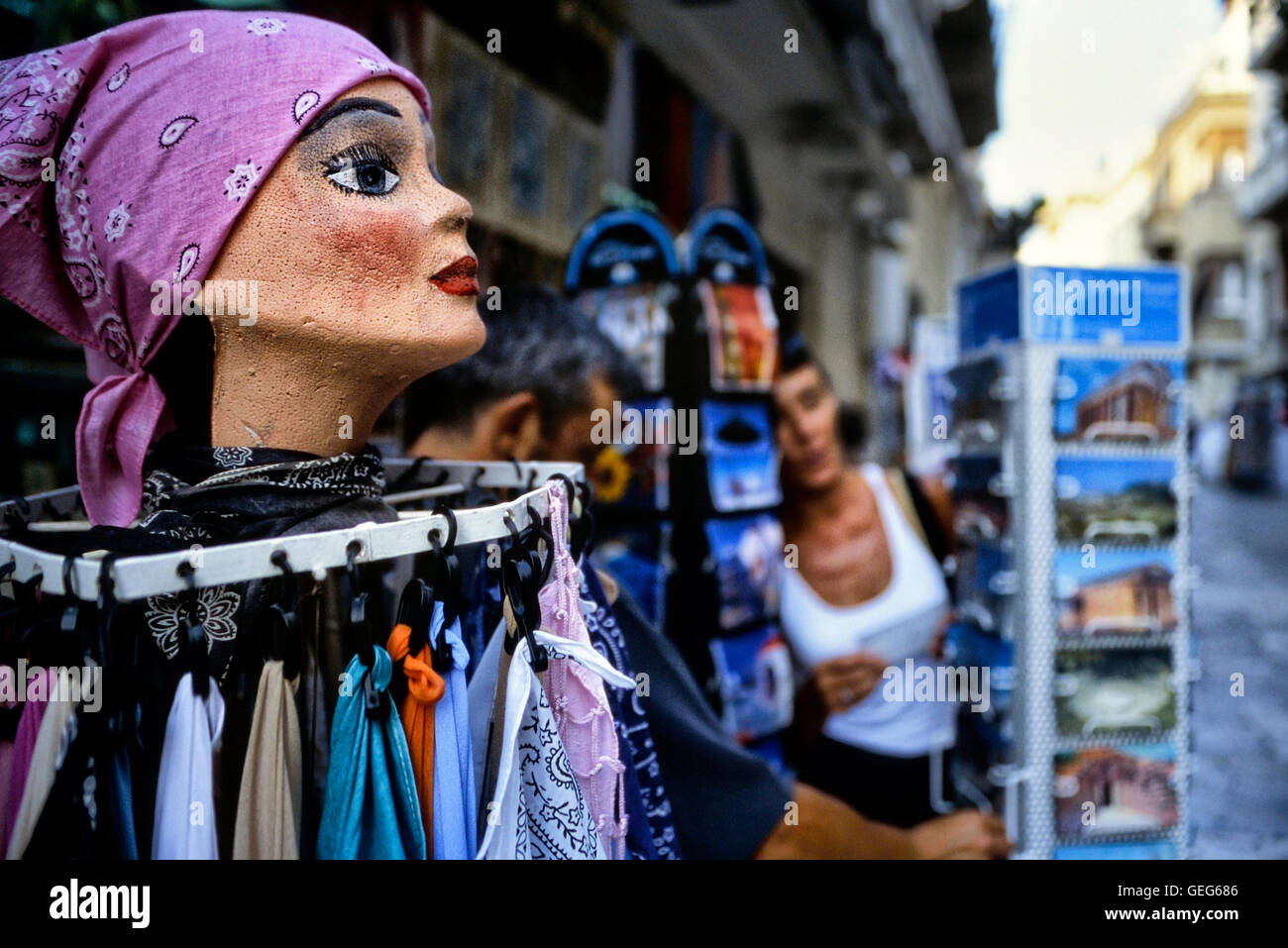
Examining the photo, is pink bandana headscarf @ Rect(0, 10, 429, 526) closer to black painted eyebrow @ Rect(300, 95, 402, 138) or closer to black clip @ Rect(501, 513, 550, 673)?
black painted eyebrow @ Rect(300, 95, 402, 138)

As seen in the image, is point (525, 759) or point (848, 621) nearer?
point (525, 759)

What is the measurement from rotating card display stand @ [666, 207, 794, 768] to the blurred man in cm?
24

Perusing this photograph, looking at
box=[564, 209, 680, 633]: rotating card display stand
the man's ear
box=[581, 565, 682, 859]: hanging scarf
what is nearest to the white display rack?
box=[564, 209, 680, 633]: rotating card display stand

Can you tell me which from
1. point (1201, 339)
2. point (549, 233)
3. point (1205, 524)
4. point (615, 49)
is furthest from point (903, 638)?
point (1201, 339)

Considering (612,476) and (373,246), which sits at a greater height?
(373,246)

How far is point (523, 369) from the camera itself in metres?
1.93

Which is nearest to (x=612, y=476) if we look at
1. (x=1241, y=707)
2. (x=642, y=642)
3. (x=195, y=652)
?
(x=642, y=642)

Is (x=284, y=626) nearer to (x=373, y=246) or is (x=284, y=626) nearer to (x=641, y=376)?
(x=373, y=246)

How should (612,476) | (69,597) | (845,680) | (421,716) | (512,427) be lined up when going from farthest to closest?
(845,680)
(612,476)
(512,427)
(421,716)
(69,597)

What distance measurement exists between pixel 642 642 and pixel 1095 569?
1.76 metres

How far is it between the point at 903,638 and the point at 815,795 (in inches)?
55.4

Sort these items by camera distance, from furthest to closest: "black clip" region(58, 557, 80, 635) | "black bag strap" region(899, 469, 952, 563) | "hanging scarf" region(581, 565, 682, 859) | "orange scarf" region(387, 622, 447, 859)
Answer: "black bag strap" region(899, 469, 952, 563), "hanging scarf" region(581, 565, 682, 859), "orange scarf" region(387, 622, 447, 859), "black clip" region(58, 557, 80, 635)

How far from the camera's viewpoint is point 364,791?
0.91 metres

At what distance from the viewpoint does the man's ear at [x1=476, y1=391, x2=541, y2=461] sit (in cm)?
184
